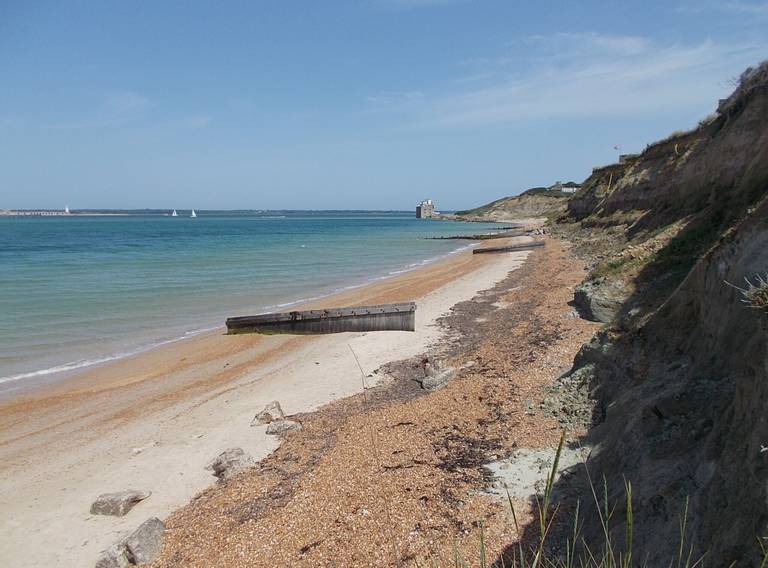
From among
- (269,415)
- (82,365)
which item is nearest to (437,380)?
(269,415)

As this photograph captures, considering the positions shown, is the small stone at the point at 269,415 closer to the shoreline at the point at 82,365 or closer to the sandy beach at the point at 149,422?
the sandy beach at the point at 149,422

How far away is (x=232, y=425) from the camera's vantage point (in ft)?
30.8

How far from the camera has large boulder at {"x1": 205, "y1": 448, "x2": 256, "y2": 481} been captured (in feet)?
24.5

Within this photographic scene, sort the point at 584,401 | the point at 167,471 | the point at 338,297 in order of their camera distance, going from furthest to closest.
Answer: the point at 338,297, the point at 167,471, the point at 584,401

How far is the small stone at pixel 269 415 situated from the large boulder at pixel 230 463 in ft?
4.17

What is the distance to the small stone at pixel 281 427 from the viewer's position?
8695 millimetres

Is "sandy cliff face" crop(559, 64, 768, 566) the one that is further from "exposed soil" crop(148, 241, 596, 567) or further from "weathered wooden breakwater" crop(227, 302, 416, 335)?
"weathered wooden breakwater" crop(227, 302, 416, 335)

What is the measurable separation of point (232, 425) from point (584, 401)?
5.98m

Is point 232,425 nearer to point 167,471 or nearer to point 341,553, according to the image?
point 167,471

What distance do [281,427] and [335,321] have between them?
25.9ft

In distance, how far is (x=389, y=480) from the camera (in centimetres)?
625

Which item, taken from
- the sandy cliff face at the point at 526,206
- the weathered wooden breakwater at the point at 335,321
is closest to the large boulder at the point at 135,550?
the weathered wooden breakwater at the point at 335,321

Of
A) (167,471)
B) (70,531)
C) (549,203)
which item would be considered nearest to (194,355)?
(167,471)

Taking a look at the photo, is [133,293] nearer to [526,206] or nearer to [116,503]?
[116,503]
